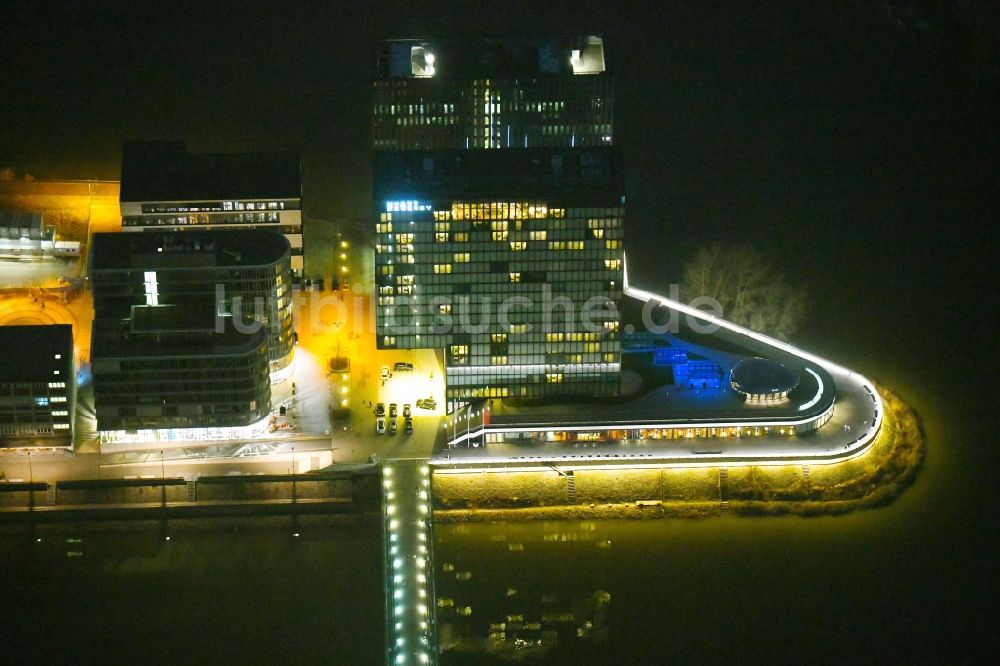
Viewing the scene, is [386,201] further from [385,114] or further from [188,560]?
[188,560]

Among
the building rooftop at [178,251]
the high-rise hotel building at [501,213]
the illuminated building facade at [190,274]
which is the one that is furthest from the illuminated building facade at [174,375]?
the high-rise hotel building at [501,213]

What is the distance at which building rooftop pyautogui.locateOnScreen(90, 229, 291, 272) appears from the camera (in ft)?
301

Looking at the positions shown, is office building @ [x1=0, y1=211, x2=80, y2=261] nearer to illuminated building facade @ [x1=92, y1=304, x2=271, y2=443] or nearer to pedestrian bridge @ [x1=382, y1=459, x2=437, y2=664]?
illuminated building facade @ [x1=92, y1=304, x2=271, y2=443]

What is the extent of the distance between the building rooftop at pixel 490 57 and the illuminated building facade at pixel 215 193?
13.6 m

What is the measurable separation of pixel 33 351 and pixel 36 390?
2.16 metres

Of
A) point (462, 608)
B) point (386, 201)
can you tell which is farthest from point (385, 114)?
point (462, 608)

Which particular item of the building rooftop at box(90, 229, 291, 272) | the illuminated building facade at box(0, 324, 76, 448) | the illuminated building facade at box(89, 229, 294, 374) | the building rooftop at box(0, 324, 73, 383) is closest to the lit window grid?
the building rooftop at box(90, 229, 291, 272)

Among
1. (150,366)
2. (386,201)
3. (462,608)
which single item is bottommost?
(462,608)

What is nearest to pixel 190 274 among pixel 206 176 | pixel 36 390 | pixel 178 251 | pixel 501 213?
pixel 178 251

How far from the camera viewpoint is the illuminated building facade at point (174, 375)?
291 ft

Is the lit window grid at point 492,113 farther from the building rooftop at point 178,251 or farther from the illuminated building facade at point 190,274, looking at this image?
the illuminated building facade at point 190,274

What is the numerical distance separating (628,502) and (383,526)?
13.0 meters

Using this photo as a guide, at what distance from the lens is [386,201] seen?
295ft

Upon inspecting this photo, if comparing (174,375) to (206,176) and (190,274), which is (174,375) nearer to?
(190,274)
